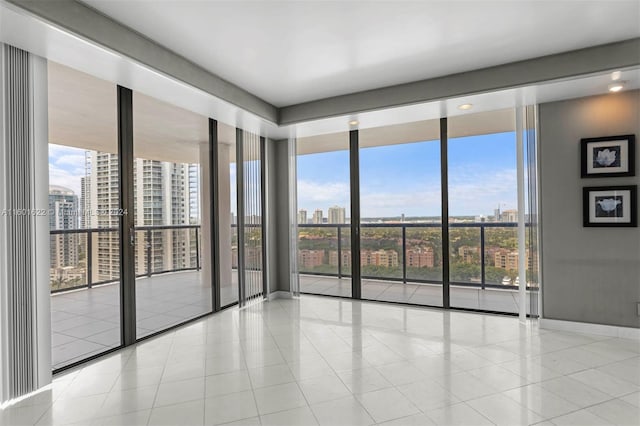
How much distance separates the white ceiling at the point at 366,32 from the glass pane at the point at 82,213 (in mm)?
1065

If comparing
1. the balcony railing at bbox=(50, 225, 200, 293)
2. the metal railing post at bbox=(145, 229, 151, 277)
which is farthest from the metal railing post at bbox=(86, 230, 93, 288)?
the metal railing post at bbox=(145, 229, 151, 277)

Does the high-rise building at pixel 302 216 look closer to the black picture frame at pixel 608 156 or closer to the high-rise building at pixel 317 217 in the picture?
the high-rise building at pixel 317 217

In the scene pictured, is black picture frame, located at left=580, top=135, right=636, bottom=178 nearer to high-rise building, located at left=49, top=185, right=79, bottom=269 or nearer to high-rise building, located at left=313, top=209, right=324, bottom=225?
high-rise building, located at left=313, top=209, right=324, bottom=225

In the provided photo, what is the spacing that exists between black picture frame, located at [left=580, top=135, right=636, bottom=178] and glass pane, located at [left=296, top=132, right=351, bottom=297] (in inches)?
112

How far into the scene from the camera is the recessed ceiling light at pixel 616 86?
310 cm

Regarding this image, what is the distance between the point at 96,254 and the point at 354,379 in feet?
8.24

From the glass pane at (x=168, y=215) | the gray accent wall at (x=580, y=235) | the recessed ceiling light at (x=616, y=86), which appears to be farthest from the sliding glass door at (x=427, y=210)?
the glass pane at (x=168, y=215)

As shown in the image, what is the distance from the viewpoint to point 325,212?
5.42 m

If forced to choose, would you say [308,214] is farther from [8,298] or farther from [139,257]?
[8,298]

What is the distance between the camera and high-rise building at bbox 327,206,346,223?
207 inches

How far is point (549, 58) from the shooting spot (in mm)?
3033

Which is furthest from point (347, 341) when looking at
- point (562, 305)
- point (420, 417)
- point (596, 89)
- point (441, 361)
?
point (596, 89)

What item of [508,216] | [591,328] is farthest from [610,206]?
[591,328]

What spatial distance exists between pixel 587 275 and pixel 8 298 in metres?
5.00
